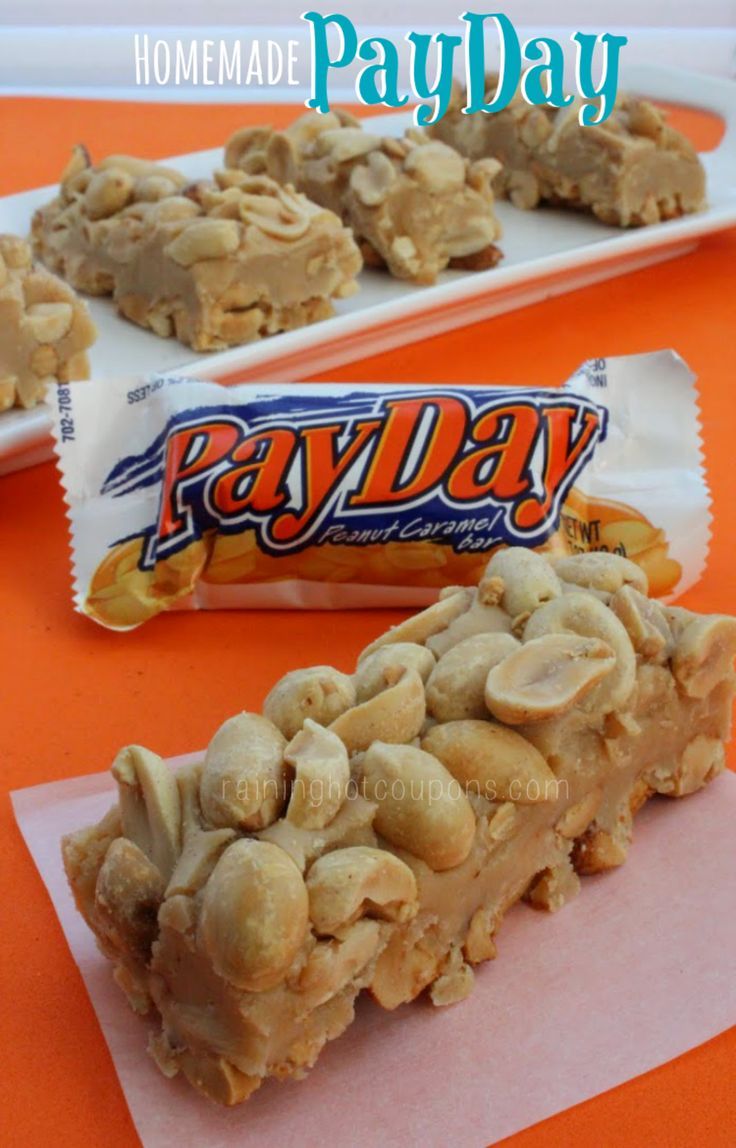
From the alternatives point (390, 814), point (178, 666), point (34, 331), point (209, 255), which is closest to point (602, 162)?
point (209, 255)

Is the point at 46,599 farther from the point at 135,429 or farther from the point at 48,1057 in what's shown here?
the point at 48,1057

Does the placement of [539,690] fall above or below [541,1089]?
above

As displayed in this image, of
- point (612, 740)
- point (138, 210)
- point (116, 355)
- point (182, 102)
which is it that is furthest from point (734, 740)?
point (182, 102)

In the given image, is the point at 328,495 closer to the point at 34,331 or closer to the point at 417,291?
the point at 34,331

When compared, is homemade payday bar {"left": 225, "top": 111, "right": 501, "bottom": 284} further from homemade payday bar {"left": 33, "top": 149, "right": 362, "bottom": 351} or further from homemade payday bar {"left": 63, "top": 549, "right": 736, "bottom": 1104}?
homemade payday bar {"left": 63, "top": 549, "right": 736, "bottom": 1104}

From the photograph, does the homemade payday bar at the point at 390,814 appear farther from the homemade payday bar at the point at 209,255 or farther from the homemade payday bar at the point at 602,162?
the homemade payday bar at the point at 602,162

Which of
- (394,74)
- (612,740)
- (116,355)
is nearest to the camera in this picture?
(612,740)

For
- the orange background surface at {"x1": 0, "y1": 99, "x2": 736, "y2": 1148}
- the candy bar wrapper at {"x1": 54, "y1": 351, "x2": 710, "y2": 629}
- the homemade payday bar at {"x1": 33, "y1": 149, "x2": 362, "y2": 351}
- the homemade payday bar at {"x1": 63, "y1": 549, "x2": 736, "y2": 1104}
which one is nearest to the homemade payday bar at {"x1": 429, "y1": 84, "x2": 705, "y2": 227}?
the orange background surface at {"x1": 0, "y1": 99, "x2": 736, "y2": 1148}
